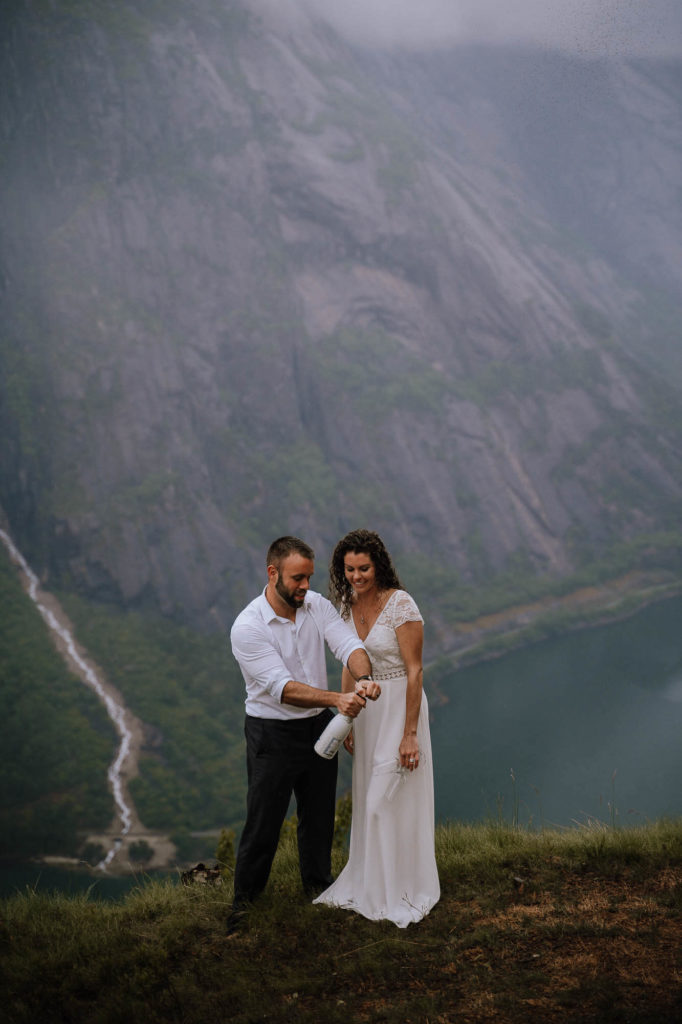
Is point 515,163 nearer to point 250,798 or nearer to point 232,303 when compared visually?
point 232,303

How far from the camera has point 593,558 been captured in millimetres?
64125

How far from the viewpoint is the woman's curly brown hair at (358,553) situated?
449 centimetres

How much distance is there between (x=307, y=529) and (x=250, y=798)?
184 feet

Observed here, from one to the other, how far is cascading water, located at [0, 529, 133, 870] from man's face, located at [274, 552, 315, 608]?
3609 centimetres

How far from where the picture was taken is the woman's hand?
442 centimetres

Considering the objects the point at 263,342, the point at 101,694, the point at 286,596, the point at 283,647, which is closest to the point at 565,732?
the point at 101,694

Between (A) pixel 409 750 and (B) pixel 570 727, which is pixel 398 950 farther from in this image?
(B) pixel 570 727

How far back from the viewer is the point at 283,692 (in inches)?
169

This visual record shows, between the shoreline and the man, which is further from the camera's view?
the shoreline

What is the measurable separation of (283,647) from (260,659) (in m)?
0.18

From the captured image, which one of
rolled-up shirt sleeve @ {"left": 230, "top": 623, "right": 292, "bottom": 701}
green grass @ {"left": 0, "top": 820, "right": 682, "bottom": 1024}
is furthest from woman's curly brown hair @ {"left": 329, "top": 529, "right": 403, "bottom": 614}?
green grass @ {"left": 0, "top": 820, "right": 682, "bottom": 1024}

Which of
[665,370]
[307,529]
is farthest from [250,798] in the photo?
[665,370]

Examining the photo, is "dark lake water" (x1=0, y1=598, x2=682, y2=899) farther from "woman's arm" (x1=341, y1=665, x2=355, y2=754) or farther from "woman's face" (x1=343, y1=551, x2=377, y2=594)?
"woman's face" (x1=343, y1=551, x2=377, y2=594)

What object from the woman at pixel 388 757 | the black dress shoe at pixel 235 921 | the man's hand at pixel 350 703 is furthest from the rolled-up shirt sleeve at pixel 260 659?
the black dress shoe at pixel 235 921
